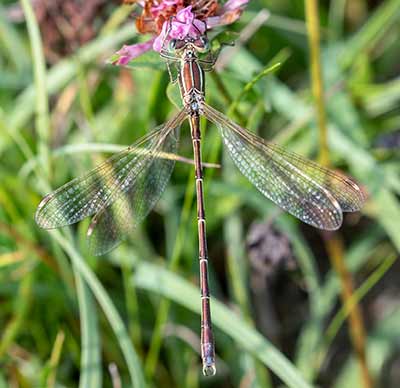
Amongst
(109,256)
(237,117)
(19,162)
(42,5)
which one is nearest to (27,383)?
(109,256)

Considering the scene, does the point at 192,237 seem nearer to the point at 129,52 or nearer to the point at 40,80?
the point at 40,80

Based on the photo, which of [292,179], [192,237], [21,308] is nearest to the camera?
[292,179]

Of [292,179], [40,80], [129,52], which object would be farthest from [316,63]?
[40,80]

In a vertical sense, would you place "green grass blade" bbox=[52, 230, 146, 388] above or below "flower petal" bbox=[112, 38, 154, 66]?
below

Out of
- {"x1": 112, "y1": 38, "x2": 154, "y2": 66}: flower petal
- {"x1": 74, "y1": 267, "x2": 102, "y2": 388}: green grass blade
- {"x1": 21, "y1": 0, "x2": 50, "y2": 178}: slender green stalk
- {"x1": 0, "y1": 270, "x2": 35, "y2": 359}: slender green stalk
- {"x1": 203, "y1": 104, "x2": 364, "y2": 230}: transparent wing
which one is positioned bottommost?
{"x1": 74, "y1": 267, "x2": 102, "y2": 388}: green grass blade

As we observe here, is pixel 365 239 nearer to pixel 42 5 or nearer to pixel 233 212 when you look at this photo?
pixel 233 212

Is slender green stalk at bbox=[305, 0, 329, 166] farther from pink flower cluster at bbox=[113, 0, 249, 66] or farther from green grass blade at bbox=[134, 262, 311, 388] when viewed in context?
green grass blade at bbox=[134, 262, 311, 388]

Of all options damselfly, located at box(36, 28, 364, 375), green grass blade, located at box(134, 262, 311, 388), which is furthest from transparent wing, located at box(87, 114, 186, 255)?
green grass blade, located at box(134, 262, 311, 388)
